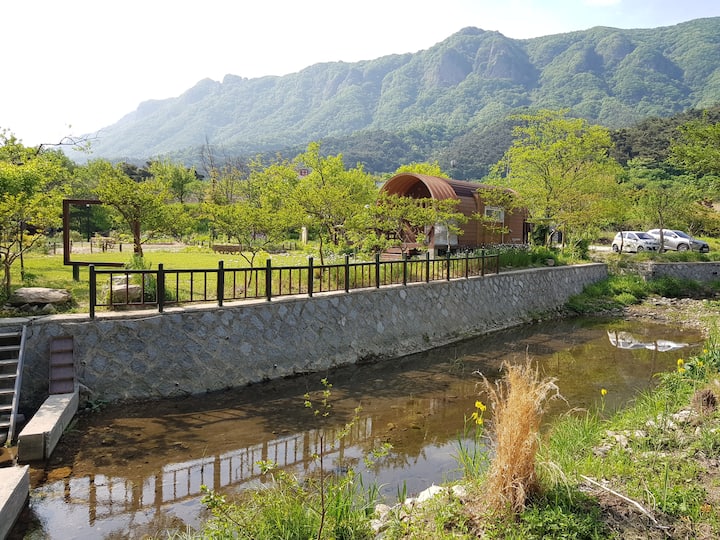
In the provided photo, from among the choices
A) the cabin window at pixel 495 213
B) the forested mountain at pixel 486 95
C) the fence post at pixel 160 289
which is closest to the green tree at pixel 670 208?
the cabin window at pixel 495 213

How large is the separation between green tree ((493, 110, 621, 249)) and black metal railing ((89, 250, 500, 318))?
816 centimetres

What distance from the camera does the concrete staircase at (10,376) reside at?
6.38m

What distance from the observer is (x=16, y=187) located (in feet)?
29.8

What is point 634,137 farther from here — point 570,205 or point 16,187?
point 16,187

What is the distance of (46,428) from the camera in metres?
5.98

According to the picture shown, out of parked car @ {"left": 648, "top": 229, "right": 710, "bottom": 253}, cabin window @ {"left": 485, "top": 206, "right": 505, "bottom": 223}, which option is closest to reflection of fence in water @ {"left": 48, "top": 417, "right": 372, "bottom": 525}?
cabin window @ {"left": 485, "top": 206, "right": 505, "bottom": 223}

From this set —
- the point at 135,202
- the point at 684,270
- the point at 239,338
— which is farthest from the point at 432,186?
the point at 239,338

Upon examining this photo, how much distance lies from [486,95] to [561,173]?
136m

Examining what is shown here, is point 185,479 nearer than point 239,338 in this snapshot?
Yes

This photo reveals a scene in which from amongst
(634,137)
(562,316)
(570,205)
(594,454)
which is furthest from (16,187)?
(634,137)

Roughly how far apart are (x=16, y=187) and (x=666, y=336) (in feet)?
59.7

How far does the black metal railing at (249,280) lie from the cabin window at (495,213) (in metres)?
6.99

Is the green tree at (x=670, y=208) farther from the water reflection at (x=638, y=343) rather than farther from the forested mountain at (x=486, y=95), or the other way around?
the forested mountain at (x=486, y=95)

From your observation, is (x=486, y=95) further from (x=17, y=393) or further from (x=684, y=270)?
(x=17, y=393)
